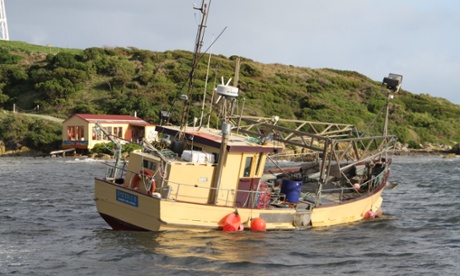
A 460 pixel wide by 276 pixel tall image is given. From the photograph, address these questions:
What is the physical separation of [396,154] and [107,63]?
3678 centimetres

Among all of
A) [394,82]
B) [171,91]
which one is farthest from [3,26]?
[394,82]

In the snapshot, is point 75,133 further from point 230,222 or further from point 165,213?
point 165,213

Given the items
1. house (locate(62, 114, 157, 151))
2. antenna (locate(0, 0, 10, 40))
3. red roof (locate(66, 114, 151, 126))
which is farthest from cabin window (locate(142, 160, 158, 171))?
antenna (locate(0, 0, 10, 40))

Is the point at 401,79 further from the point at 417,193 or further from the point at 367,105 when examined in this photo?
the point at 367,105

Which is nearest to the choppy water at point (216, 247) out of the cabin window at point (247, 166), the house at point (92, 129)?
the cabin window at point (247, 166)

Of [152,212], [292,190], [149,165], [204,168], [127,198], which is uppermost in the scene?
[204,168]

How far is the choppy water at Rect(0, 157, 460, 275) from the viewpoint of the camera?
52.9 ft

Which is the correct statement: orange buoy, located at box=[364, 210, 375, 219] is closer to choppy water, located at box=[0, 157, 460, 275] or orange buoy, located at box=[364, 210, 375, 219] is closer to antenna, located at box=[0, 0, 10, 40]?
choppy water, located at box=[0, 157, 460, 275]

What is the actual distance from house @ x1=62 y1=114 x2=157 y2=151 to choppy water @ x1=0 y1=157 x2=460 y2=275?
25.2 m

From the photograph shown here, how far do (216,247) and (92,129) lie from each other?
122 feet

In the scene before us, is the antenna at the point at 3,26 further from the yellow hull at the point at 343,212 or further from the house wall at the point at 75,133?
the yellow hull at the point at 343,212

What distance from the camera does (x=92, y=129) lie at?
5297 cm

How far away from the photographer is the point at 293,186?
22297 mm

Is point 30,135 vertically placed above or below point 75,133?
below
